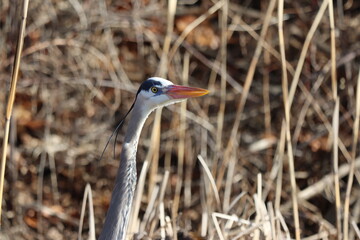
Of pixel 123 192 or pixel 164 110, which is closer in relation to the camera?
pixel 123 192

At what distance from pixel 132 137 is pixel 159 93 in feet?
0.41

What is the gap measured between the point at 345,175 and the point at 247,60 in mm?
795

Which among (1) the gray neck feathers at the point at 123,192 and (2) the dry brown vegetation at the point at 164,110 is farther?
(2) the dry brown vegetation at the point at 164,110

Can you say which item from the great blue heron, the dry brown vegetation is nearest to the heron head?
the great blue heron

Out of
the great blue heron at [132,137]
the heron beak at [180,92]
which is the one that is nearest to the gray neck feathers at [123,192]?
the great blue heron at [132,137]

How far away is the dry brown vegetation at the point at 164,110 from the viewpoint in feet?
9.76

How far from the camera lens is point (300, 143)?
10.9ft

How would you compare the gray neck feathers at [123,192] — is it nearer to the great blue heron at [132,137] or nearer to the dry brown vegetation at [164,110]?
the great blue heron at [132,137]

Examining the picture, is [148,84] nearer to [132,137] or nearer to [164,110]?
[132,137]

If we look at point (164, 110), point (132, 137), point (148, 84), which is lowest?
point (164, 110)

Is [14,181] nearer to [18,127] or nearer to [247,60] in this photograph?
[18,127]

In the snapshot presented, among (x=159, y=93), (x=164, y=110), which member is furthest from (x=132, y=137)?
(x=164, y=110)

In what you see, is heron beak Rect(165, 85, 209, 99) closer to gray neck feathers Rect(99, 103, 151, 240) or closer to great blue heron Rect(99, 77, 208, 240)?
great blue heron Rect(99, 77, 208, 240)

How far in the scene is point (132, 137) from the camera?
1610 millimetres
